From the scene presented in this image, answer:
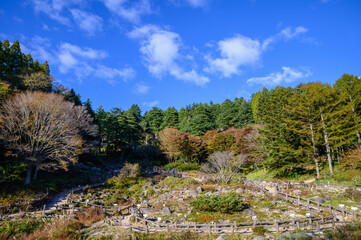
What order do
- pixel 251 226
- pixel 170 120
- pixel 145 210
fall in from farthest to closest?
1. pixel 170 120
2. pixel 145 210
3. pixel 251 226

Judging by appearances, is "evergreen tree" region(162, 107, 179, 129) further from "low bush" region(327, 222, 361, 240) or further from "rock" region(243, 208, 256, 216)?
"low bush" region(327, 222, 361, 240)

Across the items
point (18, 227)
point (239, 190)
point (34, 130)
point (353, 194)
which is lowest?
point (18, 227)

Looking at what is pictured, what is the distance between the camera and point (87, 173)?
1120 inches

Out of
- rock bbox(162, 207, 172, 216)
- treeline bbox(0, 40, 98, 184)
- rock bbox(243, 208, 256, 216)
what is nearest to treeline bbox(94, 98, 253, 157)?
treeline bbox(0, 40, 98, 184)

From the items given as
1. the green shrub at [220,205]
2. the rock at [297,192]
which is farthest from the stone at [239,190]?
the rock at [297,192]

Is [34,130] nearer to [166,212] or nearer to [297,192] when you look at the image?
[166,212]

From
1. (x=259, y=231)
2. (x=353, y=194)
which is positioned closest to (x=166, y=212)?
(x=259, y=231)

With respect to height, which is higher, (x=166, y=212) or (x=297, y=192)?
(x=297, y=192)

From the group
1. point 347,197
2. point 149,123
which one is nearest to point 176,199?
point 347,197

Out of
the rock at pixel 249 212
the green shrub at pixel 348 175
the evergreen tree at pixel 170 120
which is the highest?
the evergreen tree at pixel 170 120

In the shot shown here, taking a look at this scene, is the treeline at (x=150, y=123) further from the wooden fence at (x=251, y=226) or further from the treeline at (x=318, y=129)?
the wooden fence at (x=251, y=226)

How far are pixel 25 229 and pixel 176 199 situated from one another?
11701 mm

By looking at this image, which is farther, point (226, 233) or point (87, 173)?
point (87, 173)

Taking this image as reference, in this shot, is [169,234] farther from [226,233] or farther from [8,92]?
[8,92]
